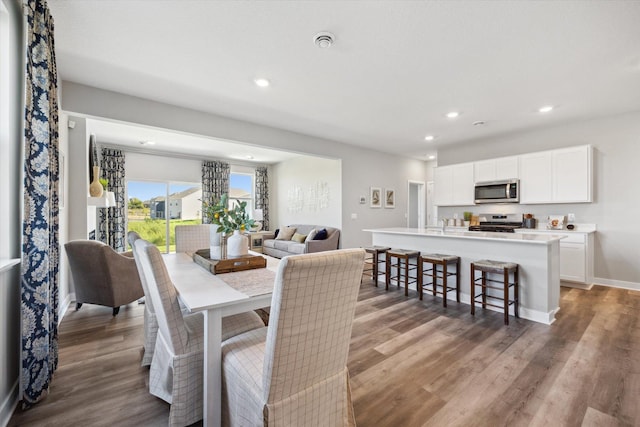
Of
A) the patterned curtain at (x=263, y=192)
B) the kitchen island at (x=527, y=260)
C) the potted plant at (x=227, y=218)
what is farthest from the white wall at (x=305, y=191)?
the potted plant at (x=227, y=218)

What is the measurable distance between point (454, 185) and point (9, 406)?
6664 mm

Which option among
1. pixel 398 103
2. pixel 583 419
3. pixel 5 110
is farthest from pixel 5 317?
pixel 398 103

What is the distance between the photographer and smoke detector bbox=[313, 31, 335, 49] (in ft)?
7.63

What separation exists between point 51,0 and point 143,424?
9.18 feet

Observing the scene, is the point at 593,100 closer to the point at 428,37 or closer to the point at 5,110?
the point at 428,37

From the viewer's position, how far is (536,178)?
16.0ft

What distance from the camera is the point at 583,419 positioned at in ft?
5.35

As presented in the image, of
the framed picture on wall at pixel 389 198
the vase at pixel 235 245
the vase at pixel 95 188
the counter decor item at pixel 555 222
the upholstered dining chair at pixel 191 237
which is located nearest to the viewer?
the vase at pixel 235 245

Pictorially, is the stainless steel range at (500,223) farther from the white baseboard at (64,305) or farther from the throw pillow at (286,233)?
the white baseboard at (64,305)

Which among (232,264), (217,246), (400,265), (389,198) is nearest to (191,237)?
(217,246)

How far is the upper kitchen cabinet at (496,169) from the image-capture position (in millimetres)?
5152

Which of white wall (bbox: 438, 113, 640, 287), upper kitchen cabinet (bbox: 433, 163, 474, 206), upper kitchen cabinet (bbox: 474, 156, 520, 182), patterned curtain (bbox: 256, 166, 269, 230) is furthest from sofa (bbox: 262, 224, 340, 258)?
white wall (bbox: 438, 113, 640, 287)

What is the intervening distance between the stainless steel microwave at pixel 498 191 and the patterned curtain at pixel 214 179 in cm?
598

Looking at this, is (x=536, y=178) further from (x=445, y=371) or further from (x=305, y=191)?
(x=305, y=191)
